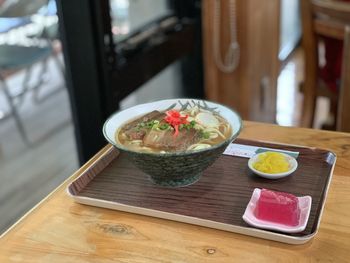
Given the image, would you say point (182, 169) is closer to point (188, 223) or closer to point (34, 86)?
point (188, 223)

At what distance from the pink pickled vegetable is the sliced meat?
15cm

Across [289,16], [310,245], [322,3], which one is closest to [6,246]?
[310,245]

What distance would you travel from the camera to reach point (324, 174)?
0.91 m

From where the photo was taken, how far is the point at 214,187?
877 mm

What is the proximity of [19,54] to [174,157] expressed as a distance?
1601mm

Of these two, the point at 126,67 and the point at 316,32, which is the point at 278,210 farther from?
the point at 316,32

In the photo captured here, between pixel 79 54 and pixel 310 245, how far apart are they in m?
0.99

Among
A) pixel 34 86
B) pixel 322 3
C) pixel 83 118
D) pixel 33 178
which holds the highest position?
pixel 322 3

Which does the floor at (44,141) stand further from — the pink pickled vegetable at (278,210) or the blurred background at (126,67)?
the pink pickled vegetable at (278,210)

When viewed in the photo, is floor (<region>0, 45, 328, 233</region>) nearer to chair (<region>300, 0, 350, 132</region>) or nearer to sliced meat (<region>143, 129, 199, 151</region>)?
chair (<region>300, 0, 350, 132</region>)

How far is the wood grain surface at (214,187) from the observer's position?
2.67ft

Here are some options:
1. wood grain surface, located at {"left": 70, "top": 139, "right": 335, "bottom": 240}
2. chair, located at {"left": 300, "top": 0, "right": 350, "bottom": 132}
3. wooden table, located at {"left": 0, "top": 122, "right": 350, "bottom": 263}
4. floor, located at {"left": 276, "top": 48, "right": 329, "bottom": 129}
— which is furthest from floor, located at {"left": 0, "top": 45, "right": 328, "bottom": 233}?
wooden table, located at {"left": 0, "top": 122, "right": 350, "bottom": 263}

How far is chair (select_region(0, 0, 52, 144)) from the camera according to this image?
6.04 ft

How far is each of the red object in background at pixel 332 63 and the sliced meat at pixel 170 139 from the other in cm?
134
